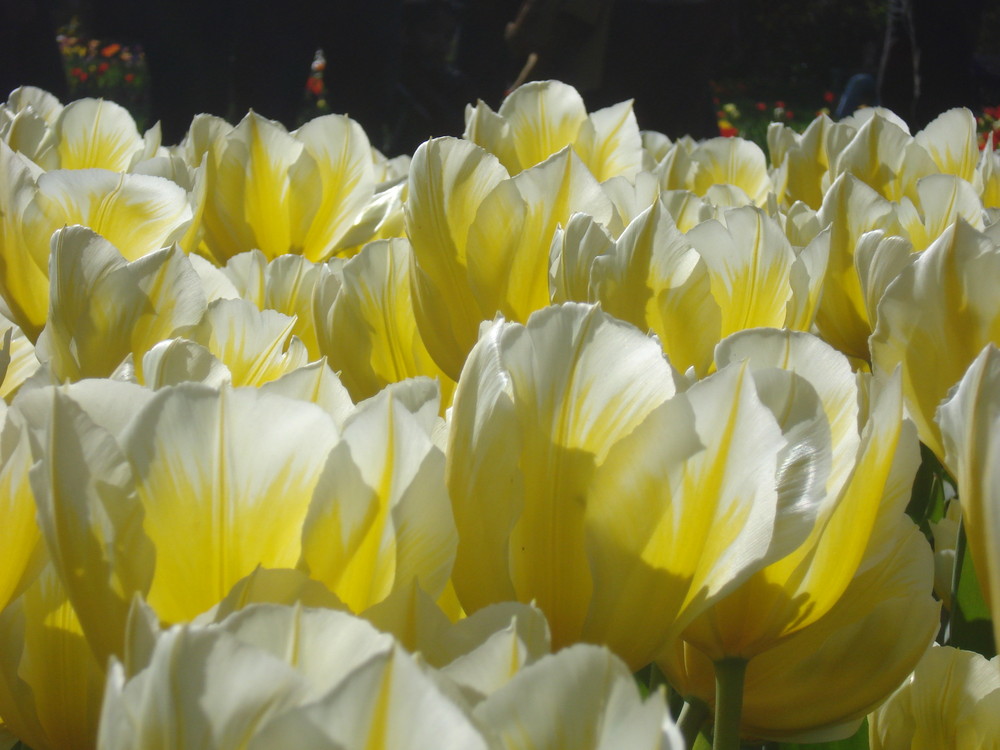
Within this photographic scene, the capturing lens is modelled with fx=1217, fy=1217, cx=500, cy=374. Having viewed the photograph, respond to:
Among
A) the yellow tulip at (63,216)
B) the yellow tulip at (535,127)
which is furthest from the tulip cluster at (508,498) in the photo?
the yellow tulip at (535,127)

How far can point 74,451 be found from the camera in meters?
0.46

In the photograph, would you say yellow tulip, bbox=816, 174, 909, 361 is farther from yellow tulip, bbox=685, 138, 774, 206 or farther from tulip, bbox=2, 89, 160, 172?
tulip, bbox=2, 89, 160, 172

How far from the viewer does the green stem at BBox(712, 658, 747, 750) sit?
0.56 meters

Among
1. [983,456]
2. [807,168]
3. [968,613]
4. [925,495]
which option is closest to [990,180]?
[807,168]

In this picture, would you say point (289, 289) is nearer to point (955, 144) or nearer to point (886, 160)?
point (886, 160)

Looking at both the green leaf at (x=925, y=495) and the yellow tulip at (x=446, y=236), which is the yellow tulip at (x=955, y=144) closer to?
the green leaf at (x=925, y=495)

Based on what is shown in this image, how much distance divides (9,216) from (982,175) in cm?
114

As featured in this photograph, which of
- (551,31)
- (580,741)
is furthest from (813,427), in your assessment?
(551,31)

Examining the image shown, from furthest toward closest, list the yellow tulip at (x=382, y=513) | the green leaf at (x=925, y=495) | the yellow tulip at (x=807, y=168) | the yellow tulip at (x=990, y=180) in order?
the yellow tulip at (x=807, y=168), the yellow tulip at (x=990, y=180), the green leaf at (x=925, y=495), the yellow tulip at (x=382, y=513)

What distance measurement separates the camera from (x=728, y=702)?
572mm

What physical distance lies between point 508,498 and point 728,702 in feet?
0.52

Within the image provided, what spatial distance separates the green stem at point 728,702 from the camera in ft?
1.83

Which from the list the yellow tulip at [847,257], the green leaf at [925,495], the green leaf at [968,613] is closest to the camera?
the green leaf at [968,613]

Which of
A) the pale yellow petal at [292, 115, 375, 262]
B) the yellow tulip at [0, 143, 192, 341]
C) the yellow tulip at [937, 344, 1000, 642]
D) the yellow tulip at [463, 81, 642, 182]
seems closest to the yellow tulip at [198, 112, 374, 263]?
the pale yellow petal at [292, 115, 375, 262]
